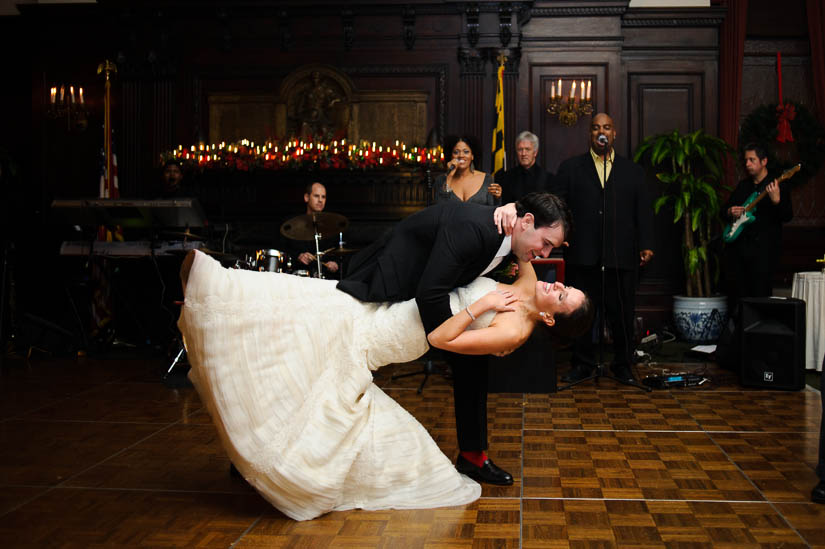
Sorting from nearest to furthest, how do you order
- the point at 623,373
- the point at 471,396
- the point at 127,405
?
the point at 471,396 < the point at 127,405 < the point at 623,373

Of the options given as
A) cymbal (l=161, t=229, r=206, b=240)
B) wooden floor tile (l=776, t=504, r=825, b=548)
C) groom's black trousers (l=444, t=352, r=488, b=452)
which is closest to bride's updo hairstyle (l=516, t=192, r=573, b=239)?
groom's black trousers (l=444, t=352, r=488, b=452)

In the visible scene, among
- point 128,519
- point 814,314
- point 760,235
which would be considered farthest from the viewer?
point 760,235

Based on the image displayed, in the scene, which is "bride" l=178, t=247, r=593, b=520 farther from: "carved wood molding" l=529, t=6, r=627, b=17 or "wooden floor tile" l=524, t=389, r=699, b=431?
"carved wood molding" l=529, t=6, r=627, b=17

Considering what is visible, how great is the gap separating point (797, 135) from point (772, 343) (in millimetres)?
3573

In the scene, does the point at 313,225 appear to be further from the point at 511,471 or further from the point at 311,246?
the point at 511,471

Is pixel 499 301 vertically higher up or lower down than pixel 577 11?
lower down

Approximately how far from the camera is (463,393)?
3.12 m

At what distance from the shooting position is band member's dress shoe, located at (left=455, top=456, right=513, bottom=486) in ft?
10.1

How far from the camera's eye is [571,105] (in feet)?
24.5

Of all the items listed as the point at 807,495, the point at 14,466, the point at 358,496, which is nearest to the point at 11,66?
the point at 14,466

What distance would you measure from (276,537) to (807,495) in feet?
6.60

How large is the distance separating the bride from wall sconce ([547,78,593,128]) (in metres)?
4.87

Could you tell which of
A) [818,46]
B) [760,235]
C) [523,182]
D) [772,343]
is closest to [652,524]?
[772,343]

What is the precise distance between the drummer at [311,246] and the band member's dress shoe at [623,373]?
2253mm
